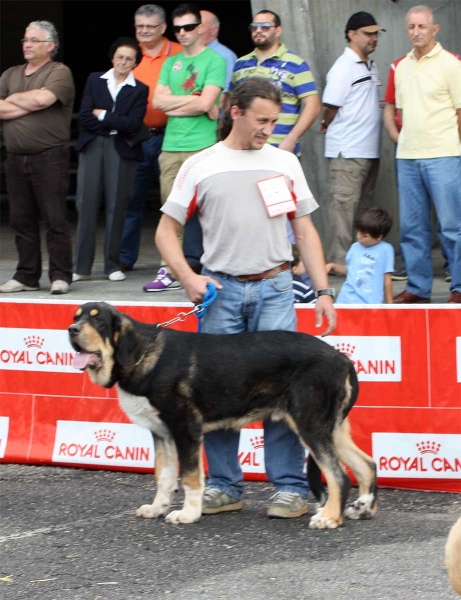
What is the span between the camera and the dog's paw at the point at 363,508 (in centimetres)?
608

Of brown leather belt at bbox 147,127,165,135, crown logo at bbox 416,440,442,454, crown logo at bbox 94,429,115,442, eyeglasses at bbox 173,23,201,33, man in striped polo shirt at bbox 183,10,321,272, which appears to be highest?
eyeglasses at bbox 173,23,201,33

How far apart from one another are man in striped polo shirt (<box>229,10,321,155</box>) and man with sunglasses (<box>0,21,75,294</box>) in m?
1.43

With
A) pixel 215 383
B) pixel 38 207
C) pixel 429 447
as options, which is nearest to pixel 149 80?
pixel 38 207

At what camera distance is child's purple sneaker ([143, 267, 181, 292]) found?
31.4 ft

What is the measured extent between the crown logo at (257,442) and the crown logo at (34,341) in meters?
1.42

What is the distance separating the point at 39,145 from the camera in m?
9.34

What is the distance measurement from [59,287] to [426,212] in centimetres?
290

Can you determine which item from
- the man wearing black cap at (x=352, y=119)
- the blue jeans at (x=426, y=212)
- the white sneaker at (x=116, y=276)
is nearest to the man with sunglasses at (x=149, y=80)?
the white sneaker at (x=116, y=276)

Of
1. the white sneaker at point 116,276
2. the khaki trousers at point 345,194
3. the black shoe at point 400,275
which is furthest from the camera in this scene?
the black shoe at point 400,275

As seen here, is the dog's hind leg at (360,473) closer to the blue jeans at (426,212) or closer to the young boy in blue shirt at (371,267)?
the young boy in blue shirt at (371,267)

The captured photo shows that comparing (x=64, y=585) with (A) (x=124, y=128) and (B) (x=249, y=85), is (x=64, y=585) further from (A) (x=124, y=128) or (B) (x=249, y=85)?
(A) (x=124, y=128)

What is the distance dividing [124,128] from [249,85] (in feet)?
12.1

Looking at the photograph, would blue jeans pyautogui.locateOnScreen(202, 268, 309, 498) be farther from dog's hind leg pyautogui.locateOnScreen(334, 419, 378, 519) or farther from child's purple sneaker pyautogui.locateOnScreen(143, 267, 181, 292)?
child's purple sneaker pyautogui.locateOnScreen(143, 267, 181, 292)

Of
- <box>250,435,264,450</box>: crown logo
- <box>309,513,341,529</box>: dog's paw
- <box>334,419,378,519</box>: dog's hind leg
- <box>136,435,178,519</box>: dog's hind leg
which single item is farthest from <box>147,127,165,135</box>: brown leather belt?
<box>309,513,341,529</box>: dog's paw
